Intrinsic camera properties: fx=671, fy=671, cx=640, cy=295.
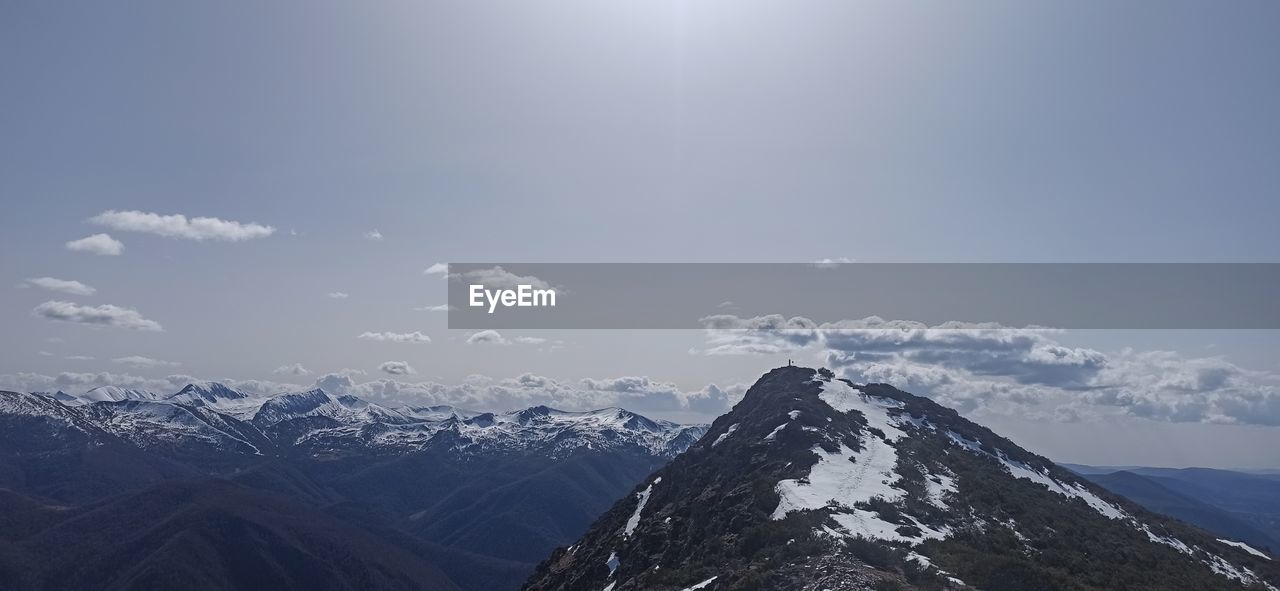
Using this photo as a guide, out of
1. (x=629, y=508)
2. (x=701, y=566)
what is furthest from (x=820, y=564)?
(x=629, y=508)

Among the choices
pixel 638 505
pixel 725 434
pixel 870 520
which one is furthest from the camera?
pixel 725 434

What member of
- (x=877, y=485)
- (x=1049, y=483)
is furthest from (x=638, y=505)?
(x=1049, y=483)

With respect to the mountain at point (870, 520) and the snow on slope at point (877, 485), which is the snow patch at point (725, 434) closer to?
the mountain at point (870, 520)

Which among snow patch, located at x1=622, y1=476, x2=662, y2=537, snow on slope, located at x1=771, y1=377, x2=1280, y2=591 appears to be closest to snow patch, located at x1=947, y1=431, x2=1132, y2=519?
snow on slope, located at x1=771, y1=377, x2=1280, y2=591

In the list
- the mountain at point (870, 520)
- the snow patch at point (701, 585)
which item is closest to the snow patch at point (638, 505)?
the mountain at point (870, 520)

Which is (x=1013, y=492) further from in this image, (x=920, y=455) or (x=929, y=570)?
(x=929, y=570)

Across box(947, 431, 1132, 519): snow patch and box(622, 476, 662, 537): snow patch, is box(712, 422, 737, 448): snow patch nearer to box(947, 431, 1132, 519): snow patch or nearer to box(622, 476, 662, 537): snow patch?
box(622, 476, 662, 537): snow patch

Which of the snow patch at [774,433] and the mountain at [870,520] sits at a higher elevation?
the snow patch at [774,433]

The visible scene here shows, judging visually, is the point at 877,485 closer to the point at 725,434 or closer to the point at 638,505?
the point at 725,434
